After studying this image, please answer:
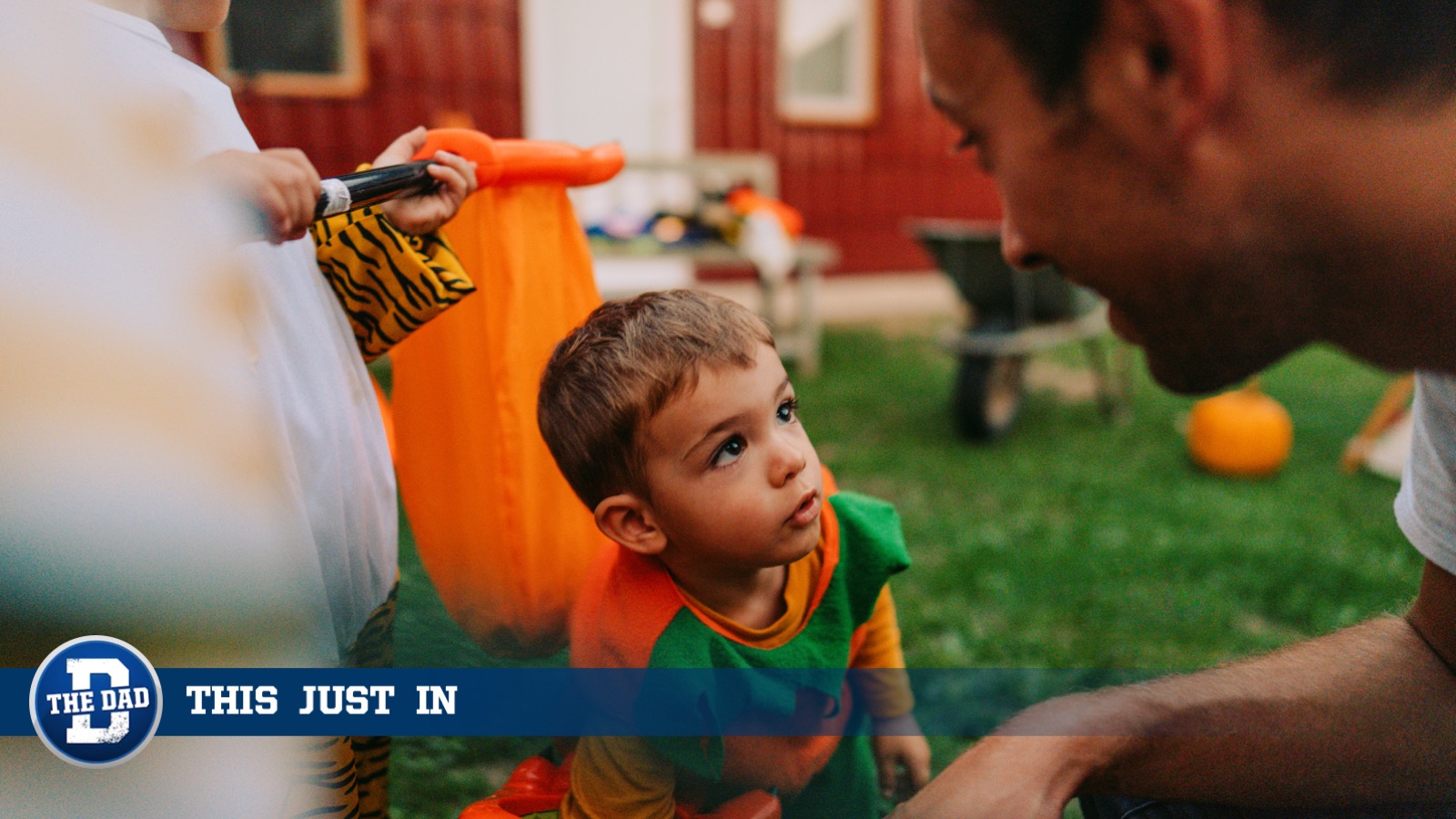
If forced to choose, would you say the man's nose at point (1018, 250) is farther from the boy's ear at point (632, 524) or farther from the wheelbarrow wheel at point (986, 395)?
the wheelbarrow wheel at point (986, 395)

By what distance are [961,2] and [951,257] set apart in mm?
3025

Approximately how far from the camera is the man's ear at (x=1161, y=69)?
1.86 feet

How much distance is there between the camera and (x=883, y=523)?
1090 millimetres

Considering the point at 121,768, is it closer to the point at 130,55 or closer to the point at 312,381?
the point at 312,381

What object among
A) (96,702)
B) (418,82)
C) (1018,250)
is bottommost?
(96,702)

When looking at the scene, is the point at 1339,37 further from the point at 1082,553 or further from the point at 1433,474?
the point at 1082,553

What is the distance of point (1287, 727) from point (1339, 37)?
63cm

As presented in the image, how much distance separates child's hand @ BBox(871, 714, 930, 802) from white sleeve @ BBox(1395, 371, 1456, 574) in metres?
0.56

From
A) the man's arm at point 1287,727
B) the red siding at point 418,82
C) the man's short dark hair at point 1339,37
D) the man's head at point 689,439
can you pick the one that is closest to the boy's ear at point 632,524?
the man's head at point 689,439

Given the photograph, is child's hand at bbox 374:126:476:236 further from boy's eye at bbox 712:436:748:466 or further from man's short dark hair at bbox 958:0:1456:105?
man's short dark hair at bbox 958:0:1456:105

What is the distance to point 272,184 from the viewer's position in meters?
0.71

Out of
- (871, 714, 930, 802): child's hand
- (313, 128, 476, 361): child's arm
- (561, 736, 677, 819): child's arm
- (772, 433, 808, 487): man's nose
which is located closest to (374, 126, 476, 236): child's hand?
(313, 128, 476, 361): child's arm

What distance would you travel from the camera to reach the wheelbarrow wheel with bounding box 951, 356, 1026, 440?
354 cm

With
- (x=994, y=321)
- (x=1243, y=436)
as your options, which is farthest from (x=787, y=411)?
(x=994, y=321)
